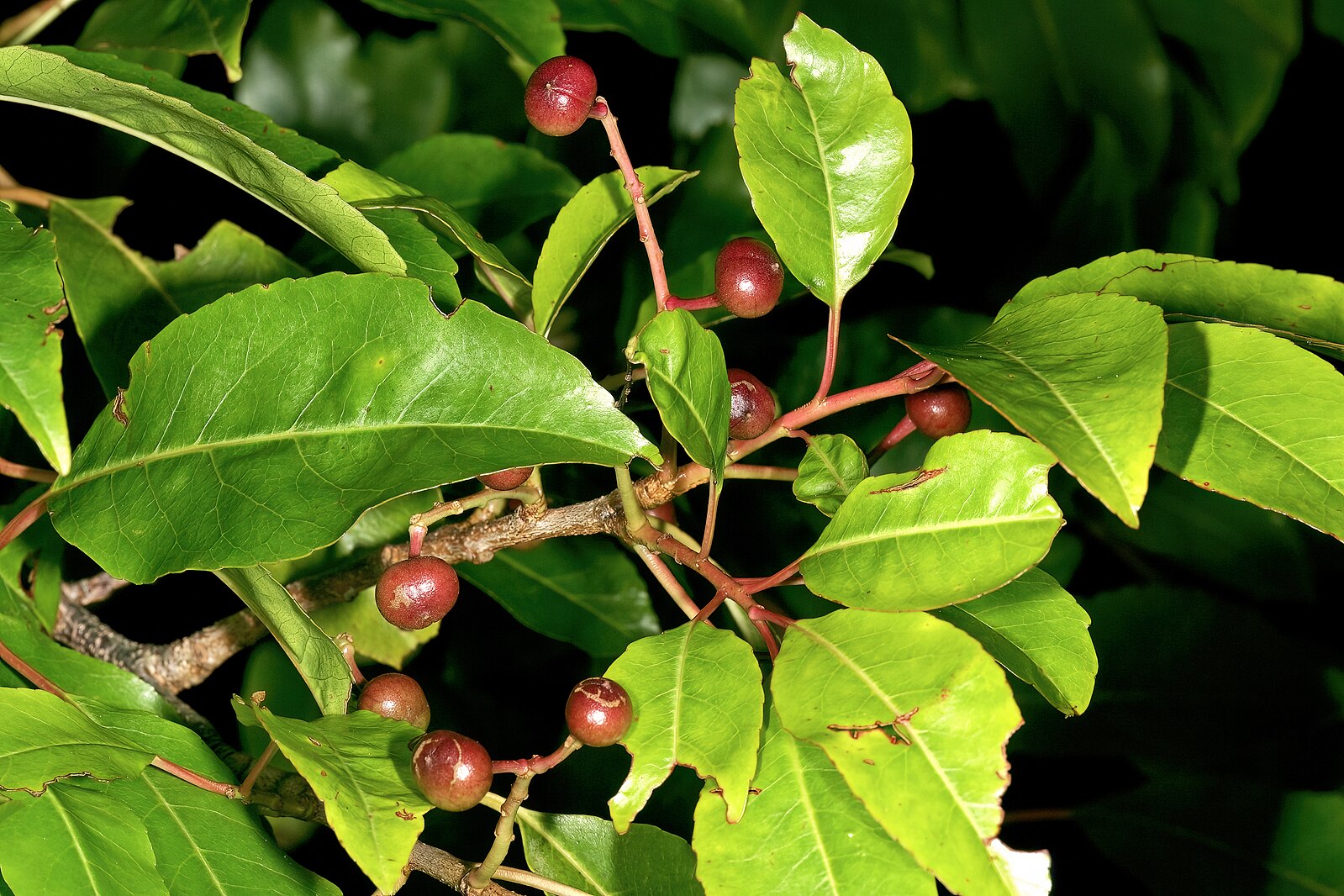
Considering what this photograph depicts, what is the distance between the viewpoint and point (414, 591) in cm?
51

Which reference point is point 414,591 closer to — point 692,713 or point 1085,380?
point 692,713

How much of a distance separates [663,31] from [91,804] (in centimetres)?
68

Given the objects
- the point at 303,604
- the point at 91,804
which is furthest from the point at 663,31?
the point at 91,804

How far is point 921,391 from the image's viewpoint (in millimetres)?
539

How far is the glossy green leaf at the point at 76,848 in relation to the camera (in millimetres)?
431

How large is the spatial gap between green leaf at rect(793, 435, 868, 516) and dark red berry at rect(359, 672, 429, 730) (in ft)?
0.63

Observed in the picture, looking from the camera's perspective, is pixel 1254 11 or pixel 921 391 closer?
pixel 921 391

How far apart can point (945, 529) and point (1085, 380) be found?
0.25ft

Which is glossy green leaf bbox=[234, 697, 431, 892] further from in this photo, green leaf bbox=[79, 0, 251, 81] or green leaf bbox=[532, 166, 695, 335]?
green leaf bbox=[79, 0, 251, 81]

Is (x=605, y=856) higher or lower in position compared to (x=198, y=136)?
lower

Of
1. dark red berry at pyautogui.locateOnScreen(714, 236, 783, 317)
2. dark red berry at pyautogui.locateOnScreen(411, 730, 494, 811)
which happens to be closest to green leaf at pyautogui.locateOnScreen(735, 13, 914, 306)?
dark red berry at pyautogui.locateOnScreen(714, 236, 783, 317)

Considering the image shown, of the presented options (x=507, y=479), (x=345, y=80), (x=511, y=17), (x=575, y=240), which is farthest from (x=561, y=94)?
(x=345, y=80)

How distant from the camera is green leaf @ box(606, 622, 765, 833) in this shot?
1.42 feet

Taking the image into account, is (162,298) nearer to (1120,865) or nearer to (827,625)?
(827,625)
